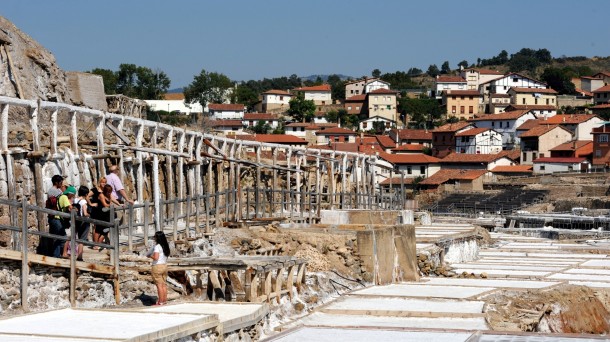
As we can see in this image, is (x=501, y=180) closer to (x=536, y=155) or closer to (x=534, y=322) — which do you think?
(x=536, y=155)

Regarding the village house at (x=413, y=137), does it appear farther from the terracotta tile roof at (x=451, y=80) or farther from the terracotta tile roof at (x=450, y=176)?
the terracotta tile roof at (x=451, y=80)

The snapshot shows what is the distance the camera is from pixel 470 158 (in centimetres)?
9469

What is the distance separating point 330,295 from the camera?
71.1 feet

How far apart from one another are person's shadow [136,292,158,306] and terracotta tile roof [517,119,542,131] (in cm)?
9222

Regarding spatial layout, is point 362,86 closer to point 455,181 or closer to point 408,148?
point 408,148

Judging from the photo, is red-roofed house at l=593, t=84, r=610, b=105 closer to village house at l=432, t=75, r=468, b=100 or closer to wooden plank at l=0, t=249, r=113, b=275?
village house at l=432, t=75, r=468, b=100

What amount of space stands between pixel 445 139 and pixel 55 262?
94593 millimetres

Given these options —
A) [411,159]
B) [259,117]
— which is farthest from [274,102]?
[411,159]

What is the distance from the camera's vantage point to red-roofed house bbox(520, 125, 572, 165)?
3780 inches

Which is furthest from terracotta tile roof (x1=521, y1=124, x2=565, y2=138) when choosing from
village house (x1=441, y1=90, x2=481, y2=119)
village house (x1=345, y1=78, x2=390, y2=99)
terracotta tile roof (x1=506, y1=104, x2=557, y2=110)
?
village house (x1=345, y1=78, x2=390, y2=99)

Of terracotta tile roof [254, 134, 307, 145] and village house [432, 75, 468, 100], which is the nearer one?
terracotta tile roof [254, 134, 307, 145]

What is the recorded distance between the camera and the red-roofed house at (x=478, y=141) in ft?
345

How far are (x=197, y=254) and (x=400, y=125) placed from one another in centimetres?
12076

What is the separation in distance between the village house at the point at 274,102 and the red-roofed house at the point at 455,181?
2310 inches
